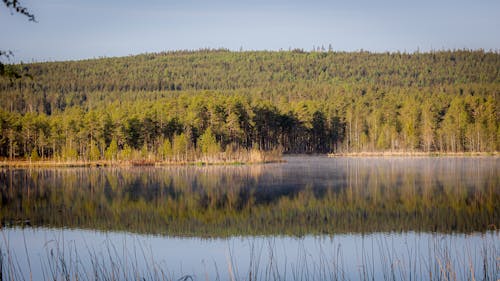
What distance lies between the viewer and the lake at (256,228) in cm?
1371

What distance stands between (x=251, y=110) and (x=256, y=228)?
53.9m

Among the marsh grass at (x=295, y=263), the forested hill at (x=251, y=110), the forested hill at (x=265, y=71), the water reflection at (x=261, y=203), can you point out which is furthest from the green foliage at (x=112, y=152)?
the forested hill at (x=265, y=71)

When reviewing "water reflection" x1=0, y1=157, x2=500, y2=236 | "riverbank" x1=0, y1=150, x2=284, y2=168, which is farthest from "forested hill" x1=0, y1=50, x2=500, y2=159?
"water reflection" x1=0, y1=157, x2=500, y2=236

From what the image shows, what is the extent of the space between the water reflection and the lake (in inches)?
2.4

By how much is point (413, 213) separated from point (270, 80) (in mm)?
150206

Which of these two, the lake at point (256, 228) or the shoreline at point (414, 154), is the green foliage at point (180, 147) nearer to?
the lake at point (256, 228)

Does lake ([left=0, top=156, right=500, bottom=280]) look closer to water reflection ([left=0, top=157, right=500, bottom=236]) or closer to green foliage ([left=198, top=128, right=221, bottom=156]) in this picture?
water reflection ([left=0, top=157, right=500, bottom=236])

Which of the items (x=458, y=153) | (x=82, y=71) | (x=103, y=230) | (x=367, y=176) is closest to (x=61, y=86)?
(x=82, y=71)

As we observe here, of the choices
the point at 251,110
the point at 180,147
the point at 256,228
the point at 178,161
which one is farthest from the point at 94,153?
the point at 256,228

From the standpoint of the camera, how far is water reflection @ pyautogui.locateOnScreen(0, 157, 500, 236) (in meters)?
20.8

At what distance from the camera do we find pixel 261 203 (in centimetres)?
2648

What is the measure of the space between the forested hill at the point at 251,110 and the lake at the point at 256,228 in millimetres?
5836

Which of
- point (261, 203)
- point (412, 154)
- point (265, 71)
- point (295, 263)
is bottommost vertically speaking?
point (295, 263)

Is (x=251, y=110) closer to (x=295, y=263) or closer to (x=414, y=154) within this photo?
(x=414, y=154)
